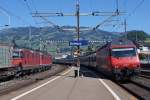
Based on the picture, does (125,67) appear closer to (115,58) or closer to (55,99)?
(115,58)

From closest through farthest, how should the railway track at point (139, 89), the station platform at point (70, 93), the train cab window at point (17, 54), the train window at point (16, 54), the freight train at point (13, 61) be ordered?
1. the railway track at point (139, 89)
2. the station platform at point (70, 93)
3. the freight train at point (13, 61)
4. the train window at point (16, 54)
5. the train cab window at point (17, 54)

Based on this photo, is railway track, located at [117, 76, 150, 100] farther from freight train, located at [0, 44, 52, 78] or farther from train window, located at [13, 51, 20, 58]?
train window, located at [13, 51, 20, 58]

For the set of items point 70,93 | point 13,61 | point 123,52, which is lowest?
point 70,93

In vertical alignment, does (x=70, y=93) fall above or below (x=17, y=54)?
below

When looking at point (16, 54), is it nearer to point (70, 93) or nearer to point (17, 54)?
point (17, 54)

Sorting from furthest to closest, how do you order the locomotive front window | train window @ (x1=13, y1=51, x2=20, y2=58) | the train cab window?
the train cab window → train window @ (x1=13, y1=51, x2=20, y2=58) → the locomotive front window

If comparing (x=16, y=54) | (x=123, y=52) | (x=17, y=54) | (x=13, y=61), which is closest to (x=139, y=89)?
(x=123, y=52)

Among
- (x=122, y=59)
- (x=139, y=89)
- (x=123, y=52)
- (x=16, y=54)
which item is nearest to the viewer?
(x=139, y=89)

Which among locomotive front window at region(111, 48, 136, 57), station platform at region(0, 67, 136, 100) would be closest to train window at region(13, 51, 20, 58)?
locomotive front window at region(111, 48, 136, 57)

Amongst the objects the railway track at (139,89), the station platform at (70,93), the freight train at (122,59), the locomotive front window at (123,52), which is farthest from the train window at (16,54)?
the station platform at (70,93)

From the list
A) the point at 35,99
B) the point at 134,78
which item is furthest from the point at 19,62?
the point at 35,99

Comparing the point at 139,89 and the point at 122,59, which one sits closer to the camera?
the point at 139,89

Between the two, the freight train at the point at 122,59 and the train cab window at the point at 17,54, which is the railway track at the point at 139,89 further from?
the train cab window at the point at 17,54

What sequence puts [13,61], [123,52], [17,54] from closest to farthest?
[123,52]
[13,61]
[17,54]
